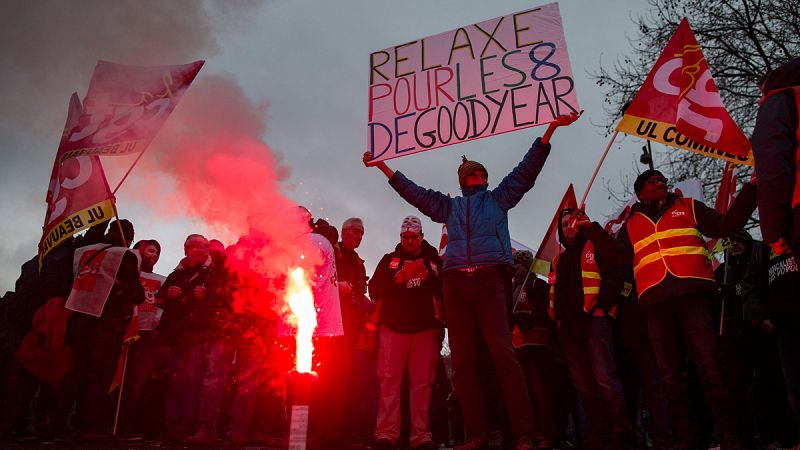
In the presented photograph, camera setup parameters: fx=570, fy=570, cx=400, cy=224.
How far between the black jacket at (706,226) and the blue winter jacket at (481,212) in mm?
1098

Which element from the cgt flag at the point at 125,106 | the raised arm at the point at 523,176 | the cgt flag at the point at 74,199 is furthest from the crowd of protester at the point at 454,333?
the cgt flag at the point at 125,106

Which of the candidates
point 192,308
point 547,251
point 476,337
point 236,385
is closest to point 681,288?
point 476,337

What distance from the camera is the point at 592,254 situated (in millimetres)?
5250

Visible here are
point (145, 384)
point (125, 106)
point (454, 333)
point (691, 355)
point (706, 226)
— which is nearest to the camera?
point (691, 355)

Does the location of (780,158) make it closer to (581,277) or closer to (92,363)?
(581,277)

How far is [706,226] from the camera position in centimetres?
444

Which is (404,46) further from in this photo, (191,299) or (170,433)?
(170,433)

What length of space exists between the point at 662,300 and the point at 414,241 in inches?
90.4

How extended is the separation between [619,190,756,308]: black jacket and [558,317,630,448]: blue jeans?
55 centimetres

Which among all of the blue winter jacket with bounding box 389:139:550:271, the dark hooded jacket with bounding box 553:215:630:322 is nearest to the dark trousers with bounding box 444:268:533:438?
the blue winter jacket with bounding box 389:139:550:271

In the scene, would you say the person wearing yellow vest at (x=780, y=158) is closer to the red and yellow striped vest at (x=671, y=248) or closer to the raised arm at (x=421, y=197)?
the red and yellow striped vest at (x=671, y=248)

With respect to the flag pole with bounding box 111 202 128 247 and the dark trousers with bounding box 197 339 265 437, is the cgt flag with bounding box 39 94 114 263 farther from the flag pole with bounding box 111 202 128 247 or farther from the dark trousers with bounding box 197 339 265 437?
the dark trousers with bounding box 197 339 265 437

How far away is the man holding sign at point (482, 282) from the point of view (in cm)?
433

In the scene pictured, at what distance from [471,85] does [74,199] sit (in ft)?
14.3
